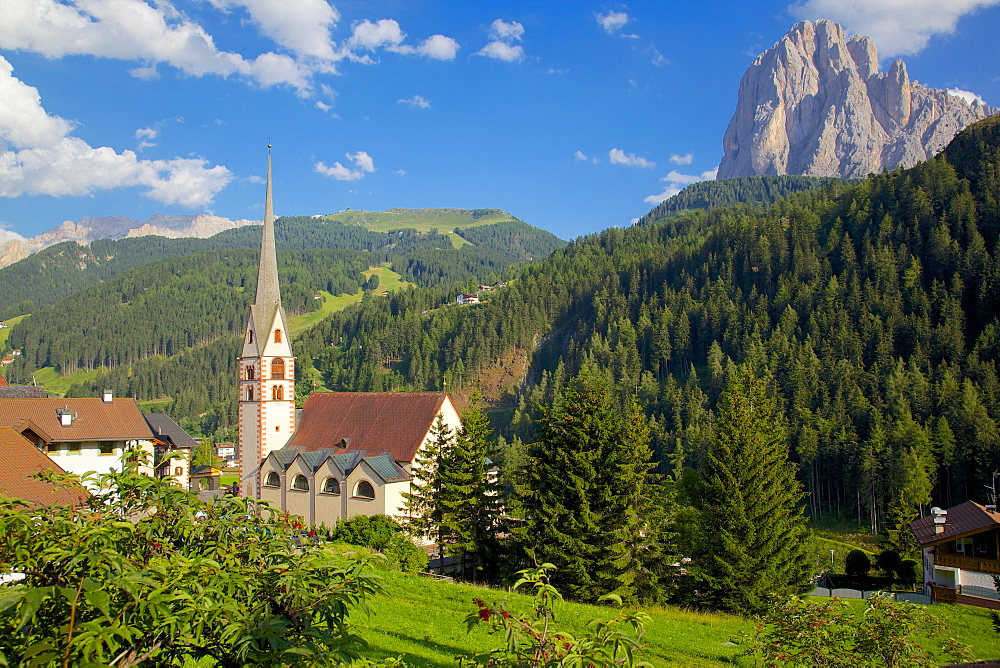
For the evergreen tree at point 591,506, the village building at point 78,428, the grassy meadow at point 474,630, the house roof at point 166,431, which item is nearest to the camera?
the grassy meadow at point 474,630

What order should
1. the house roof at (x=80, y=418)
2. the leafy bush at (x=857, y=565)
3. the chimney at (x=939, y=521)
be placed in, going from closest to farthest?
the chimney at (x=939, y=521), the house roof at (x=80, y=418), the leafy bush at (x=857, y=565)

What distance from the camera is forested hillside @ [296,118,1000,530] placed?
221 feet

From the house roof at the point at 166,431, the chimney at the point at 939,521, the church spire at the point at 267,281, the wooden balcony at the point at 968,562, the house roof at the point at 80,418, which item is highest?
the church spire at the point at 267,281

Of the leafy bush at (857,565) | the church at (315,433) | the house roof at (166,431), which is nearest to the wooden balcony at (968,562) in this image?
the leafy bush at (857,565)

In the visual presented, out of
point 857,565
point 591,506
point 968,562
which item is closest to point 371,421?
point 591,506

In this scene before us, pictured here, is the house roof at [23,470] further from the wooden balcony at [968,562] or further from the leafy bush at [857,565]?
the leafy bush at [857,565]

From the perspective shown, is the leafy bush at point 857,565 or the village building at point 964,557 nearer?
the village building at point 964,557

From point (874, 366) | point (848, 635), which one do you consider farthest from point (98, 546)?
point (874, 366)

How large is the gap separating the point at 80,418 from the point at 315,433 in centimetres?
1485

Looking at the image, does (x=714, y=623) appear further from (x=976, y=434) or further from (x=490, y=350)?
(x=490, y=350)

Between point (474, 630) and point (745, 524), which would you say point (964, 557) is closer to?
point (745, 524)

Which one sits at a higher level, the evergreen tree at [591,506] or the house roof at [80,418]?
the house roof at [80,418]

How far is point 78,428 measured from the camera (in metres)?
38.3

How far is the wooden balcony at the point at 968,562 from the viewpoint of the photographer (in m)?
29.0
